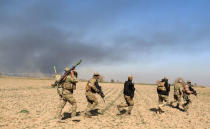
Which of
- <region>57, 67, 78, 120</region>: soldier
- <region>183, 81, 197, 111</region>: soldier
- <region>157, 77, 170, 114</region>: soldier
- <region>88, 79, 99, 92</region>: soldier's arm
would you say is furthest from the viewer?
<region>183, 81, 197, 111</region>: soldier

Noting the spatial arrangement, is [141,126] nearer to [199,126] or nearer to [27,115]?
[199,126]

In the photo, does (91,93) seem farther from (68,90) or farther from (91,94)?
(68,90)

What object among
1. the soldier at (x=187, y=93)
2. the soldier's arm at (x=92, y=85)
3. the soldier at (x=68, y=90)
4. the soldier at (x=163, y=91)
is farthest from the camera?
the soldier at (x=187, y=93)

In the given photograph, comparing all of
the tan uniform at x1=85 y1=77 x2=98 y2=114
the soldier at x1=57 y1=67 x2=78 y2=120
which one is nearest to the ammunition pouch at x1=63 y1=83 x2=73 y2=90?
the soldier at x1=57 y1=67 x2=78 y2=120

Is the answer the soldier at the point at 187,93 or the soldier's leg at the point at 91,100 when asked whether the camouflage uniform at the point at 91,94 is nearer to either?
the soldier's leg at the point at 91,100

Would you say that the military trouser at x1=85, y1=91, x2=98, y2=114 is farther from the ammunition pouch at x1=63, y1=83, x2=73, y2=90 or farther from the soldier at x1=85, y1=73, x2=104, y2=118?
the ammunition pouch at x1=63, y1=83, x2=73, y2=90

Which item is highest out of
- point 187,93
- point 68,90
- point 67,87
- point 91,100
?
point 67,87

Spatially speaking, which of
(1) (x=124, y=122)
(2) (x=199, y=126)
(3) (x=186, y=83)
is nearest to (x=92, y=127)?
(1) (x=124, y=122)

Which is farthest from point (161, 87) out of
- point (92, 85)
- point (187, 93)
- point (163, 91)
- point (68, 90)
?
point (68, 90)

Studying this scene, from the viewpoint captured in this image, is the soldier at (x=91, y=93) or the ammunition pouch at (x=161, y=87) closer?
the soldier at (x=91, y=93)

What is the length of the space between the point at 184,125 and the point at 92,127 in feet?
14.7

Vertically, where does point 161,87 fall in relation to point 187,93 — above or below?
above

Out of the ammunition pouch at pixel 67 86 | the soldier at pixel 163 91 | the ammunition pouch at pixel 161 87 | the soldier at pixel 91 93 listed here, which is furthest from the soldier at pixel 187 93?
the ammunition pouch at pixel 67 86

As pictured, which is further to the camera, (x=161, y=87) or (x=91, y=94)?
(x=161, y=87)
